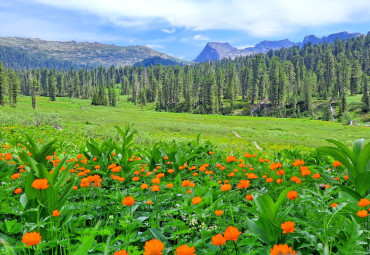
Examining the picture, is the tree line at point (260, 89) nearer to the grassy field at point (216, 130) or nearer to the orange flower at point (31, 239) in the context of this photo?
the grassy field at point (216, 130)

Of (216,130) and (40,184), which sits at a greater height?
(40,184)

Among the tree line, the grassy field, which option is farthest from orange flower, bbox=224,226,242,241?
the tree line

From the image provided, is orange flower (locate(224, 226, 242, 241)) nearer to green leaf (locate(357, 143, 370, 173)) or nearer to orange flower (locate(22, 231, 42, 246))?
orange flower (locate(22, 231, 42, 246))

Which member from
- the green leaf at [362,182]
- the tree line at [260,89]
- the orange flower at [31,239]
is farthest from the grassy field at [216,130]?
the tree line at [260,89]

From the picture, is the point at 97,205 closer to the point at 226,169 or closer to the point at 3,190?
the point at 3,190

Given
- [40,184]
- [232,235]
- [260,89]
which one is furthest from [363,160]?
[260,89]

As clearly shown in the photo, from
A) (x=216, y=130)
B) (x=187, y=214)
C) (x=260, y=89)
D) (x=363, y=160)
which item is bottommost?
(x=216, y=130)

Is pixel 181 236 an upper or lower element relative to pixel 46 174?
lower

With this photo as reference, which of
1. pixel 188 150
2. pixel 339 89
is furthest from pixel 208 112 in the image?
pixel 188 150

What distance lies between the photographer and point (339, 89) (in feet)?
292

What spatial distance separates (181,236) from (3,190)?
276cm

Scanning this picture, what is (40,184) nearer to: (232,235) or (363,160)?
(232,235)

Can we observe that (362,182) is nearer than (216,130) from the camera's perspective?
Yes

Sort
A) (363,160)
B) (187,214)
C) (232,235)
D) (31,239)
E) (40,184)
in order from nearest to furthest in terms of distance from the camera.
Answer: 1. (31,239)
2. (232,235)
3. (40,184)
4. (187,214)
5. (363,160)
